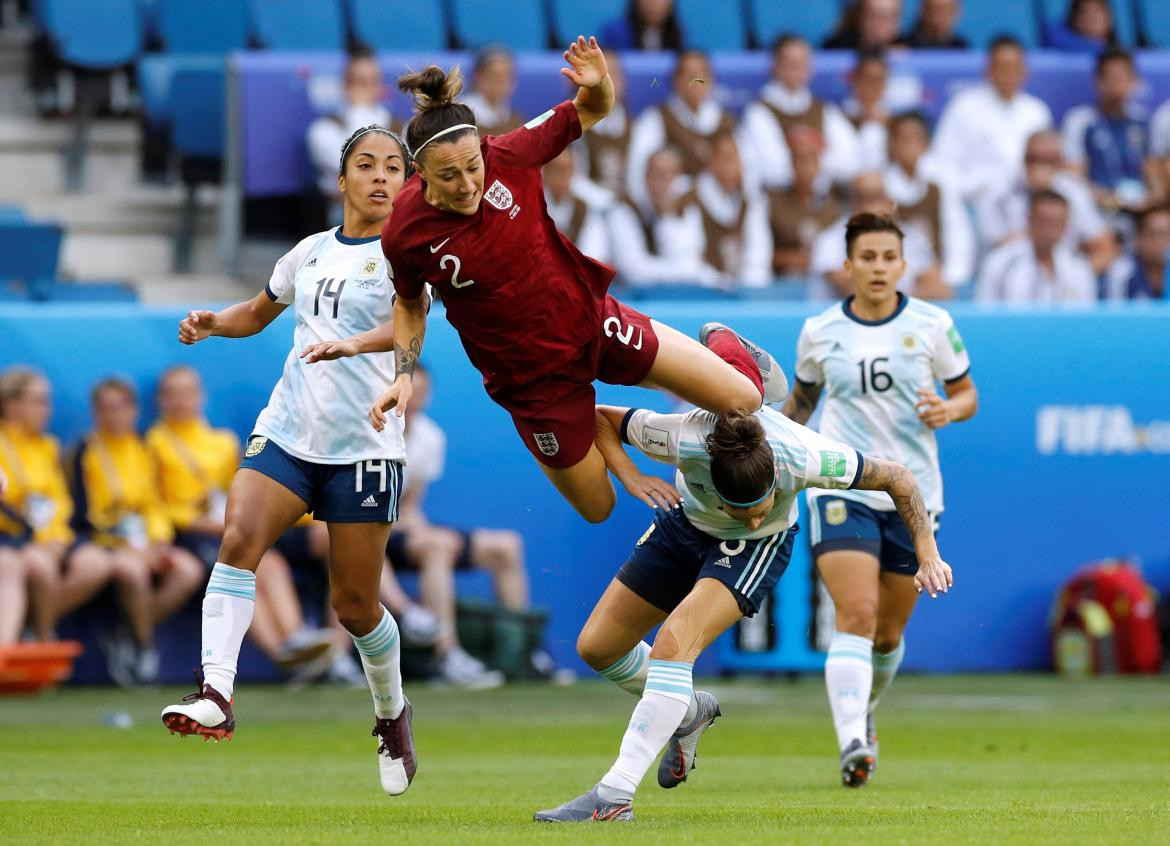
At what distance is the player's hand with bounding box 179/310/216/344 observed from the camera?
25.9ft

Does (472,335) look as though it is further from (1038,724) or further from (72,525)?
(72,525)

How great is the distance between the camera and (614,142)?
15.8 m

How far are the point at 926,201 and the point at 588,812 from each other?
33.6 feet

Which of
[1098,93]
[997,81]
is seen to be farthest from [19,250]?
[1098,93]

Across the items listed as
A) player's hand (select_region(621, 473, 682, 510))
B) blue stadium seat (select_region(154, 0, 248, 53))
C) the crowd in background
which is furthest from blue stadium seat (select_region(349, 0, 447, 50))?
player's hand (select_region(621, 473, 682, 510))

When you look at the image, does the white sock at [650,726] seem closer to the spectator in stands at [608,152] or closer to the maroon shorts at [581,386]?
the maroon shorts at [581,386]

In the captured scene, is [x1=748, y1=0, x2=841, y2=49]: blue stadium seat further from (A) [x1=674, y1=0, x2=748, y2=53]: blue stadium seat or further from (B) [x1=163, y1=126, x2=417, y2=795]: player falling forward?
(B) [x1=163, y1=126, x2=417, y2=795]: player falling forward

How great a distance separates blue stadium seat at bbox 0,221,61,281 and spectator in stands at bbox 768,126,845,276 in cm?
556

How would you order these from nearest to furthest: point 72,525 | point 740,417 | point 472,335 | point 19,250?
point 740,417, point 472,335, point 72,525, point 19,250

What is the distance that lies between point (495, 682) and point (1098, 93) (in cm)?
796

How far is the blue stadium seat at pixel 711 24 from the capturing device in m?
18.7

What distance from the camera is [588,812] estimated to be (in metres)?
6.65

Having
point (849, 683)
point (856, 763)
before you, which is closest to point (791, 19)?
point (849, 683)

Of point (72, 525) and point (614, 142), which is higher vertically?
point (614, 142)
